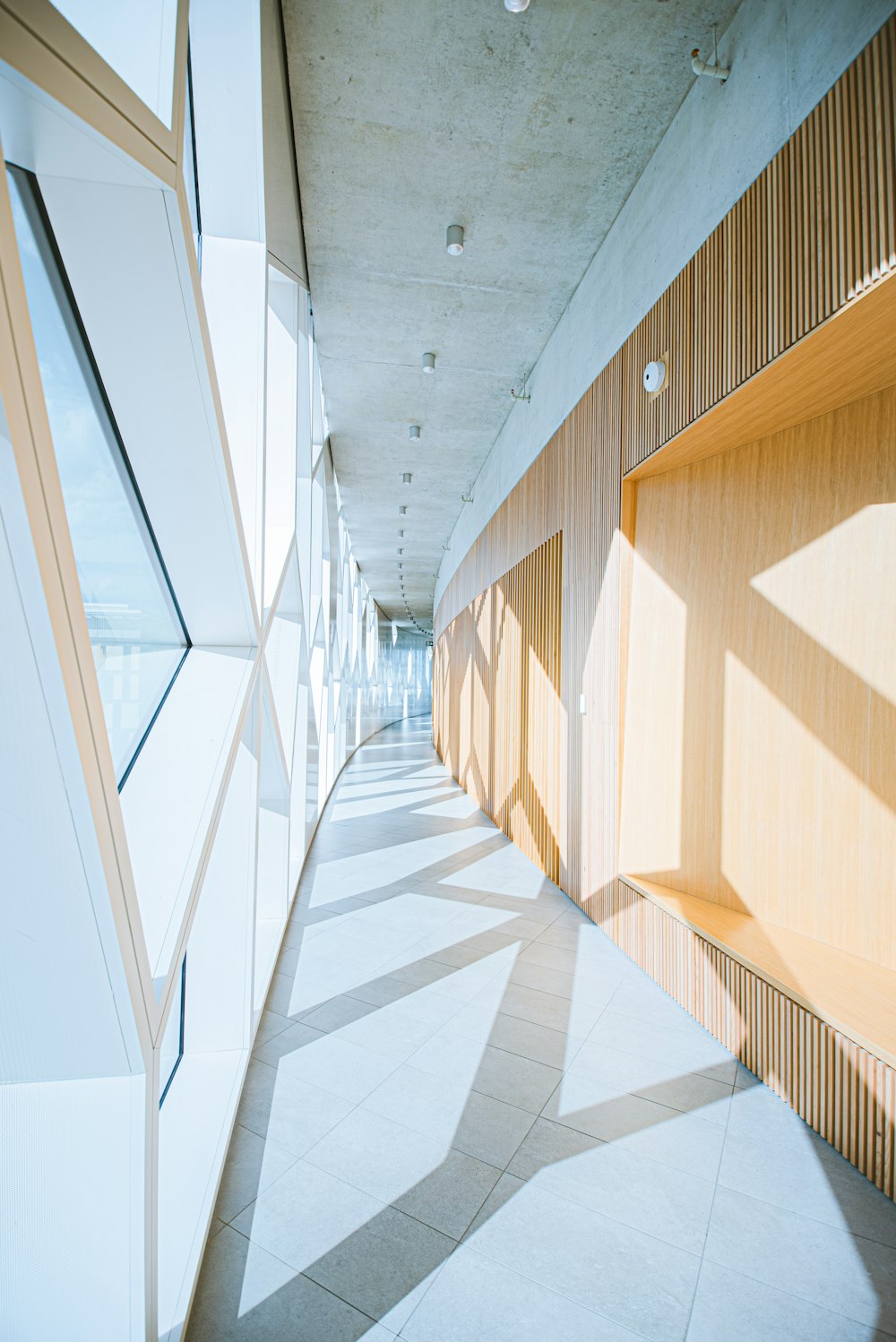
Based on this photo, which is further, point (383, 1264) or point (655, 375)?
point (655, 375)

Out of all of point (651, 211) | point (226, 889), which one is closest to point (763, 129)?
point (651, 211)

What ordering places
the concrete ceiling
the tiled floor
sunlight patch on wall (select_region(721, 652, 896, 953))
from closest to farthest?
the tiled floor < sunlight patch on wall (select_region(721, 652, 896, 953)) < the concrete ceiling

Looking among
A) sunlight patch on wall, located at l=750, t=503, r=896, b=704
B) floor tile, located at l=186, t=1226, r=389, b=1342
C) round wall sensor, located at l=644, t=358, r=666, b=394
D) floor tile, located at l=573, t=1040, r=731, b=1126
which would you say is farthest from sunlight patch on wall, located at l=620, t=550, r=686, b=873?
floor tile, located at l=186, t=1226, r=389, b=1342

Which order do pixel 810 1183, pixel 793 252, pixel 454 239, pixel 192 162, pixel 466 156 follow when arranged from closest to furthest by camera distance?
pixel 810 1183
pixel 793 252
pixel 192 162
pixel 466 156
pixel 454 239

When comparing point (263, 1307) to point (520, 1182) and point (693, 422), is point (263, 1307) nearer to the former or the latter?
point (520, 1182)

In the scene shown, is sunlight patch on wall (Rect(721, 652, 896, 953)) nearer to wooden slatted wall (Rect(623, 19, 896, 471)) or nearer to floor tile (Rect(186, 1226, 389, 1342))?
wooden slatted wall (Rect(623, 19, 896, 471))

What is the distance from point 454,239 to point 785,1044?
493cm

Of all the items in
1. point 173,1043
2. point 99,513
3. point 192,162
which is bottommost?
point 173,1043

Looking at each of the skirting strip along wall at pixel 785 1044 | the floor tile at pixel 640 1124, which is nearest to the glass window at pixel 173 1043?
the floor tile at pixel 640 1124

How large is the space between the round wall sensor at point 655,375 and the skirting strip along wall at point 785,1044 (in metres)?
2.68

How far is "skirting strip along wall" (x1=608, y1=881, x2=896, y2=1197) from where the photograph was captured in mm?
2102

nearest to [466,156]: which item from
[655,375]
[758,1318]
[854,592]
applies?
[655,375]

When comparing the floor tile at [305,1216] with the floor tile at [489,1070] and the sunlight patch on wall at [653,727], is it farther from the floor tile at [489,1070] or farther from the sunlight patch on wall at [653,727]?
the sunlight patch on wall at [653,727]

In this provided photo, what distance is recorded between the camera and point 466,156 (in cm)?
396
